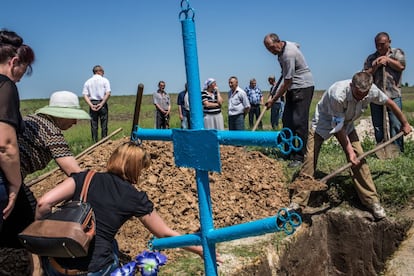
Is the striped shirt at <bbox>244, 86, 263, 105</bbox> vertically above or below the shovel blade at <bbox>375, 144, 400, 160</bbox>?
above

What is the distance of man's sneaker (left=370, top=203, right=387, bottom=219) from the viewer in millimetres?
4785

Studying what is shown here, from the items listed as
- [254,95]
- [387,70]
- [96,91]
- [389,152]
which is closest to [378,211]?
[389,152]

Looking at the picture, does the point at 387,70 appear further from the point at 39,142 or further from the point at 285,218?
the point at 39,142

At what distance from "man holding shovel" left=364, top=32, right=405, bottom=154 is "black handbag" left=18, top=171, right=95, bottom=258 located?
4.93 meters

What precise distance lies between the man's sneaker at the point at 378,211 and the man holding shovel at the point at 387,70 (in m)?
1.72

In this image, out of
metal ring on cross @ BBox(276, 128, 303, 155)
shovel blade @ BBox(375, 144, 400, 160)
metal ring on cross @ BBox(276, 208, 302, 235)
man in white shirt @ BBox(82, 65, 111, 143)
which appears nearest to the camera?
metal ring on cross @ BBox(276, 128, 303, 155)

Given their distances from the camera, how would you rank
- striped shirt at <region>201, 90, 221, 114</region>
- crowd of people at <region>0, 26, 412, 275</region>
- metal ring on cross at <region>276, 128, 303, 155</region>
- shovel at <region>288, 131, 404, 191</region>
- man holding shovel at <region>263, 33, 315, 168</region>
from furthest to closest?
striped shirt at <region>201, 90, 221, 114</region>, man holding shovel at <region>263, 33, 315, 168</region>, shovel at <region>288, 131, 404, 191</region>, crowd of people at <region>0, 26, 412, 275</region>, metal ring on cross at <region>276, 128, 303, 155</region>

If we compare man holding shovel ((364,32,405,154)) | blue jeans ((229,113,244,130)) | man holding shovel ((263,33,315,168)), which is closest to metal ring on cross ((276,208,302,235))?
man holding shovel ((263,33,315,168))

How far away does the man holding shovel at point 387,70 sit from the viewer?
6.10m

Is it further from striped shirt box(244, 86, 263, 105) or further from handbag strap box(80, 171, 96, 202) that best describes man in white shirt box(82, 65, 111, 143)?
handbag strap box(80, 171, 96, 202)

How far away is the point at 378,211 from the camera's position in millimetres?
4789

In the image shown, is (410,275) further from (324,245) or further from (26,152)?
(26,152)

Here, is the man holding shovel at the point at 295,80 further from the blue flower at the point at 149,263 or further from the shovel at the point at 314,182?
the blue flower at the point at 149,263

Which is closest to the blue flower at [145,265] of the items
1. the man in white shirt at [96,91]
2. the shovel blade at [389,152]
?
the shovel blade at [389,152]
